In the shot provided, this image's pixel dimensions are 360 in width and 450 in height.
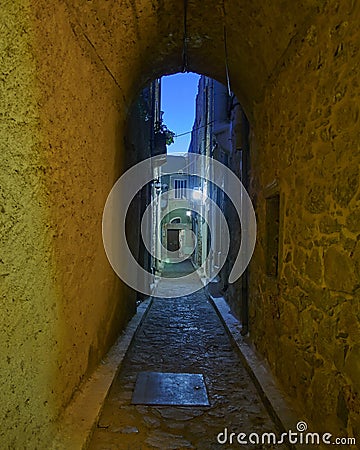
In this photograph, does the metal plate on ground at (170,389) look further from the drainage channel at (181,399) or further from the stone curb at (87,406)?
the stone curb at (87,406)

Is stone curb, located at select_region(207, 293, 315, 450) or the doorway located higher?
the doorway

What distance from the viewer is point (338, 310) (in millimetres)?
2260

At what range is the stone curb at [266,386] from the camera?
271 cm

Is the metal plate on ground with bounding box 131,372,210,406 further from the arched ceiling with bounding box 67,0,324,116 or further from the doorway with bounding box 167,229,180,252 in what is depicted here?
the doorway with bounding box 167,229,180,252

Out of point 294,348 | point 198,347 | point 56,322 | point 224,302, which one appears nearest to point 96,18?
point 56,322

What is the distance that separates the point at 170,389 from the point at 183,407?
367 mm

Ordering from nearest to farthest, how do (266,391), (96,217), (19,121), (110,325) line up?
(19,121) → (266,391) → (96,217) → (110,325)

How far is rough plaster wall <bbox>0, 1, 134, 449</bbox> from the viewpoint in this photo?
167 cm

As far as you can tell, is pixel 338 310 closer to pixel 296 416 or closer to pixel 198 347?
pixel 296 416

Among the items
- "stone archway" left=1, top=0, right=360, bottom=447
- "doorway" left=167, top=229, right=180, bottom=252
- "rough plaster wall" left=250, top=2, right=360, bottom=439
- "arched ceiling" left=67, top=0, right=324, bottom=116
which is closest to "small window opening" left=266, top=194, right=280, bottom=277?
"stone archway" left=1, top=0, right=360, bottom=447

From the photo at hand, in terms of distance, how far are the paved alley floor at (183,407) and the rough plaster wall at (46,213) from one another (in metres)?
0.41

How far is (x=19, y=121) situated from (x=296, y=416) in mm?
2531

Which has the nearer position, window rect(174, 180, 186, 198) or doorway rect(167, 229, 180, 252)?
window rect(174, 180, 186, 198)

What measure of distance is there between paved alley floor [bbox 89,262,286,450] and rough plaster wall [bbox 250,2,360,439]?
0.43 metres
